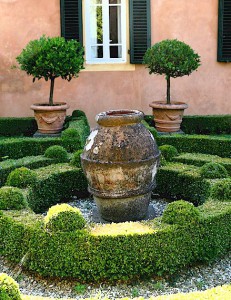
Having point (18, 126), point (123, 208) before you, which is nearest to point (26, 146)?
point (18, 126)

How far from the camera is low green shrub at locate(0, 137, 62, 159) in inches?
428

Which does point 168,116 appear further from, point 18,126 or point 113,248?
point 113,248

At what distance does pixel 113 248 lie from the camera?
6.28m

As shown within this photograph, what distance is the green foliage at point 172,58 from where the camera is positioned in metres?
12.1

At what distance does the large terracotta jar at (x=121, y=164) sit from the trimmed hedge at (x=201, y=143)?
11.1 ft

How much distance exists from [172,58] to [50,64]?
2604mm

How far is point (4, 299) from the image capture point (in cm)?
441

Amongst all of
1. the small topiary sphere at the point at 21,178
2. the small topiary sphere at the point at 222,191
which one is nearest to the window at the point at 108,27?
the small topiary sphere at the point at 21,178

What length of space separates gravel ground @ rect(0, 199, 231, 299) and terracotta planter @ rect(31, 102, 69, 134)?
18.5 ft

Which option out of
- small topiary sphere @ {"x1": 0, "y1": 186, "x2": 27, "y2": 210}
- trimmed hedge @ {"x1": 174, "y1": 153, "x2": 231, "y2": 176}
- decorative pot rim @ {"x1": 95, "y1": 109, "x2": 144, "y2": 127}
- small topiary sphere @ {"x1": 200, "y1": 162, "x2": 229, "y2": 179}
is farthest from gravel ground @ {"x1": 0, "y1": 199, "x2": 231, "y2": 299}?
trimmed hedge @ {"x1": 174, "y1": 153, "x2": 231, "y2": 176}

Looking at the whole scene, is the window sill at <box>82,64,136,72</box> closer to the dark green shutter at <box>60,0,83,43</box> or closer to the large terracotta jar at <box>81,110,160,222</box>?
the dark green shutter at <box>60,0,83,43</box>

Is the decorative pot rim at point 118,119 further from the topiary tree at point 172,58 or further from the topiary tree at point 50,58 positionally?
the topiary tree at point 172,58

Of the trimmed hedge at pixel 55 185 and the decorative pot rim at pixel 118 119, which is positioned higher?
the decorative pot rim at pixel 118 119

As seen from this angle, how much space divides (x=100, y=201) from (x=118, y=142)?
917mm
